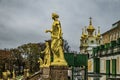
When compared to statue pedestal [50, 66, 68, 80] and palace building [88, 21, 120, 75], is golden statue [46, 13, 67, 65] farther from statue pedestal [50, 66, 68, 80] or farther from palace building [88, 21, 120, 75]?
palace building [88, 21, 120, 75]

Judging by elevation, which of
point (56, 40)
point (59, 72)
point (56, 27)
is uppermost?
point (56, 27)

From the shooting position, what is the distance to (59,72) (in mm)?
16547

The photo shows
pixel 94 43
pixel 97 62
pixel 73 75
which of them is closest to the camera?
pixel 73 75

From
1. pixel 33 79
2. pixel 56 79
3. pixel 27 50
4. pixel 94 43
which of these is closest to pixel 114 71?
pixel 33 79

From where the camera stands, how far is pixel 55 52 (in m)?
16.4

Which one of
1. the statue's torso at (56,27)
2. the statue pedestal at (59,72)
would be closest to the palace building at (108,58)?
the statue pedestal at (59,72)

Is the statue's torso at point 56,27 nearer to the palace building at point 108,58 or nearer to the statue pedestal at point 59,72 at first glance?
the statue pedestal at point 59,72

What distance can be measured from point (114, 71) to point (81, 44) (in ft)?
91.7

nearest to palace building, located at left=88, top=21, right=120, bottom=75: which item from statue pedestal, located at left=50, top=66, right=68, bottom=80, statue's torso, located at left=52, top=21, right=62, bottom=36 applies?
Answer: statue pedestal, located at left=50, top=66, right=68, bottom=80

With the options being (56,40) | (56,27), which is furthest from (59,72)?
(56,27)

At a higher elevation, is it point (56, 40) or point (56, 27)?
point (56, 27)

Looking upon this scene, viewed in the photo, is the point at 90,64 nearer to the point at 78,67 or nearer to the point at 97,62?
the point at 97,62

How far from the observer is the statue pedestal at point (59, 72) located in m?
16.5

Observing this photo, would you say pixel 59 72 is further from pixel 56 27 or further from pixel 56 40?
pixel 56 27
